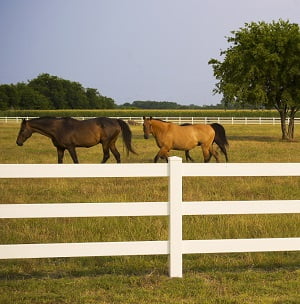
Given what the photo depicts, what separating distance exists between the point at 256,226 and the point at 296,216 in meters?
1.12

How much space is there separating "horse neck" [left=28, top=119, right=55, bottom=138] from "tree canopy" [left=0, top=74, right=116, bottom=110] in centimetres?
11638

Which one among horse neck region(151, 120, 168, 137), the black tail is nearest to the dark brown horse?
horse neck region(151, 120, 168, 137)

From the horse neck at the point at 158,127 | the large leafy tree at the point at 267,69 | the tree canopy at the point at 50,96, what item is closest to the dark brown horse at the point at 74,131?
the horse neck at the point at 158,127

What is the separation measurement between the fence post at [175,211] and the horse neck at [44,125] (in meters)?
12.5

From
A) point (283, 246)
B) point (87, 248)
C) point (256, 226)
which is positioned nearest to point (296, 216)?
point (256, 226)

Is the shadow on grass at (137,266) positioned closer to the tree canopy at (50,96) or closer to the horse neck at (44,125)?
the horse neck at (44,125)

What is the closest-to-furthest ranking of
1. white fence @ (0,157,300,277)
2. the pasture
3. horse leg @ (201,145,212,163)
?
the pasture
white fence @ (0,157,300,277)
horse leg @ (201,145,212,163)

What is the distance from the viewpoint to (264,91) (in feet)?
126

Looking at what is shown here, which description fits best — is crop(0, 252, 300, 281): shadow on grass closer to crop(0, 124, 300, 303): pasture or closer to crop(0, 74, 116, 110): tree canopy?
crop(0, 124, 300, 303): pasture

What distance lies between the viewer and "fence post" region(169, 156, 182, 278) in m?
5.92

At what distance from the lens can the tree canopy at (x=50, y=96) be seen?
135500 millimetres

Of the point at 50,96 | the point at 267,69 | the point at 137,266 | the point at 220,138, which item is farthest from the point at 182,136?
the point at 50,96

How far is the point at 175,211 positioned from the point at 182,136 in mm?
13750

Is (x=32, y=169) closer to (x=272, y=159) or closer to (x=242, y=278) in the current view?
(x=242, y=278)
